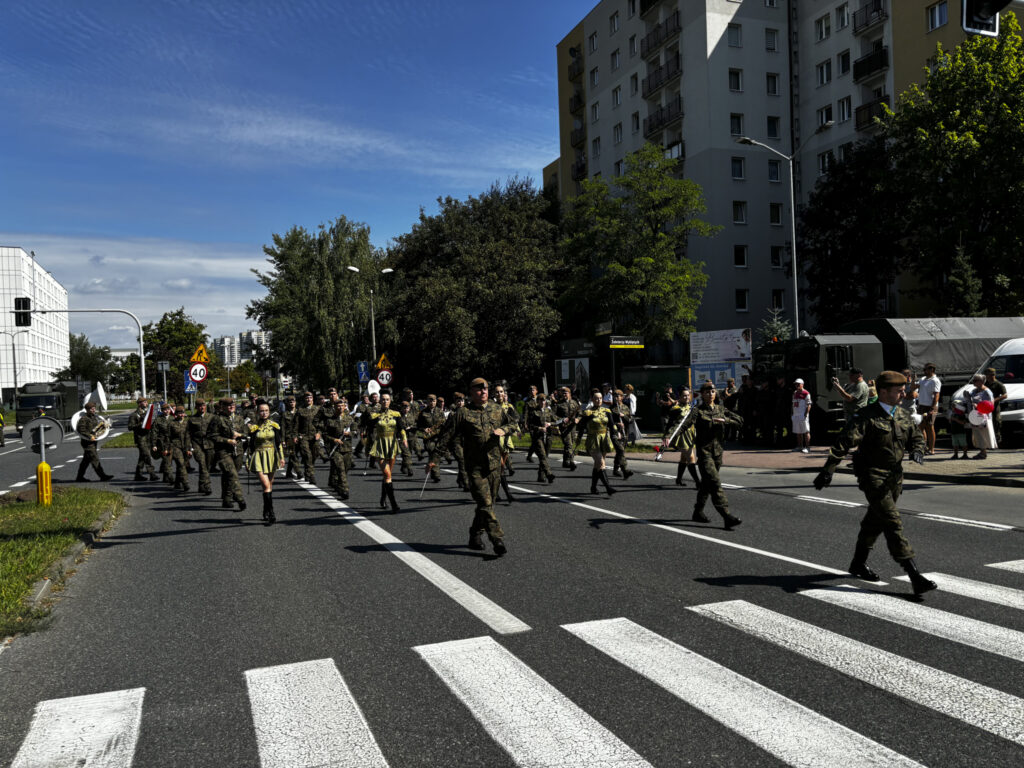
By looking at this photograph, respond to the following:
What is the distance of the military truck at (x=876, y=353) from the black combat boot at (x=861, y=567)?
16667 mm

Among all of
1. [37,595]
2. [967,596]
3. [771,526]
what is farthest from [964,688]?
[37,595]

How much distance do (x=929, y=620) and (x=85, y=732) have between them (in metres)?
5.29

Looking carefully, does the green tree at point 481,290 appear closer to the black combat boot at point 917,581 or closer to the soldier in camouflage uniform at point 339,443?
the soldier in camouflage uniform at point 339,443

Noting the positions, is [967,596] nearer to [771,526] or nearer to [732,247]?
[771,526]

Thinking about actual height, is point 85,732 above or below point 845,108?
below

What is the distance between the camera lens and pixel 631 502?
12.6 metres

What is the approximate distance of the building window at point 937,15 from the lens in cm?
3753

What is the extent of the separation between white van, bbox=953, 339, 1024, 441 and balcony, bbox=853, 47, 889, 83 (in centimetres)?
2659

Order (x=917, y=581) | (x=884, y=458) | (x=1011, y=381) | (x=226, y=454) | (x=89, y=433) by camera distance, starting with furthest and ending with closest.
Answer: (x=1011, y=381), (x=89, y=433), (x=226, y=454), (x=884, y=458), (x=917, y=581)

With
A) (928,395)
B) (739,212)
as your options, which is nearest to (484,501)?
(928,395)

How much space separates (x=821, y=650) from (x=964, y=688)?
2.86ft

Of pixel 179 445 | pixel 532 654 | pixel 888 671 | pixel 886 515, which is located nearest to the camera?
pixel 888 671

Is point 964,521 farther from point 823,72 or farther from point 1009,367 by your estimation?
point 823,72

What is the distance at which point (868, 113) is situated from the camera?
42.0m
